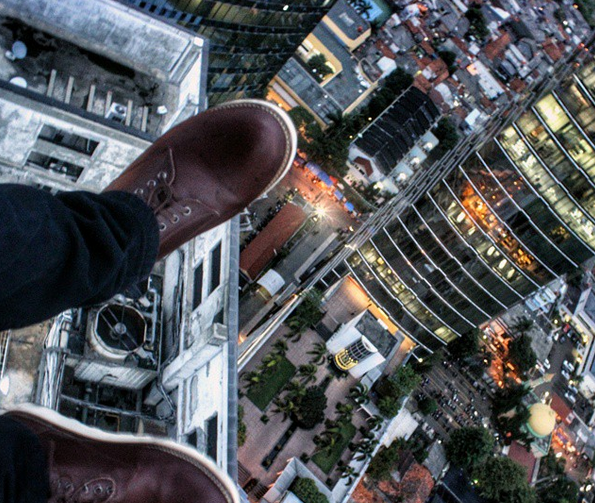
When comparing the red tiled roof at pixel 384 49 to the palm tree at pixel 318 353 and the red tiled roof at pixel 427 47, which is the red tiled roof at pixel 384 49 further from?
the palm tree at pixel 318 353

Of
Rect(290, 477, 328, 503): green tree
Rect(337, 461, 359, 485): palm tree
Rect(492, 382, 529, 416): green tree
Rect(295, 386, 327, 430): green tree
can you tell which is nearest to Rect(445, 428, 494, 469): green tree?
Rect(492, 382, 529, 416): green tree

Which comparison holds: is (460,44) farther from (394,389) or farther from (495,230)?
(394,389)

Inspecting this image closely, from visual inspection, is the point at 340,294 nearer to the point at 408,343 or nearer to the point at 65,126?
the point at 408,343

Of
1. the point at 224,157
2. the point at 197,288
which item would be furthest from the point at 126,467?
the point at 197,288

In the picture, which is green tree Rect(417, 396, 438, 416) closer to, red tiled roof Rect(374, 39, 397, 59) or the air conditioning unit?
red tiled roof Rect(374, 39, 397, 59)

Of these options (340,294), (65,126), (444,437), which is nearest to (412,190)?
(340,294)

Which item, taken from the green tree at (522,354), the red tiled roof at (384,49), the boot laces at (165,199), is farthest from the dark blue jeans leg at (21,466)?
the red tiled roof at (384,49)
